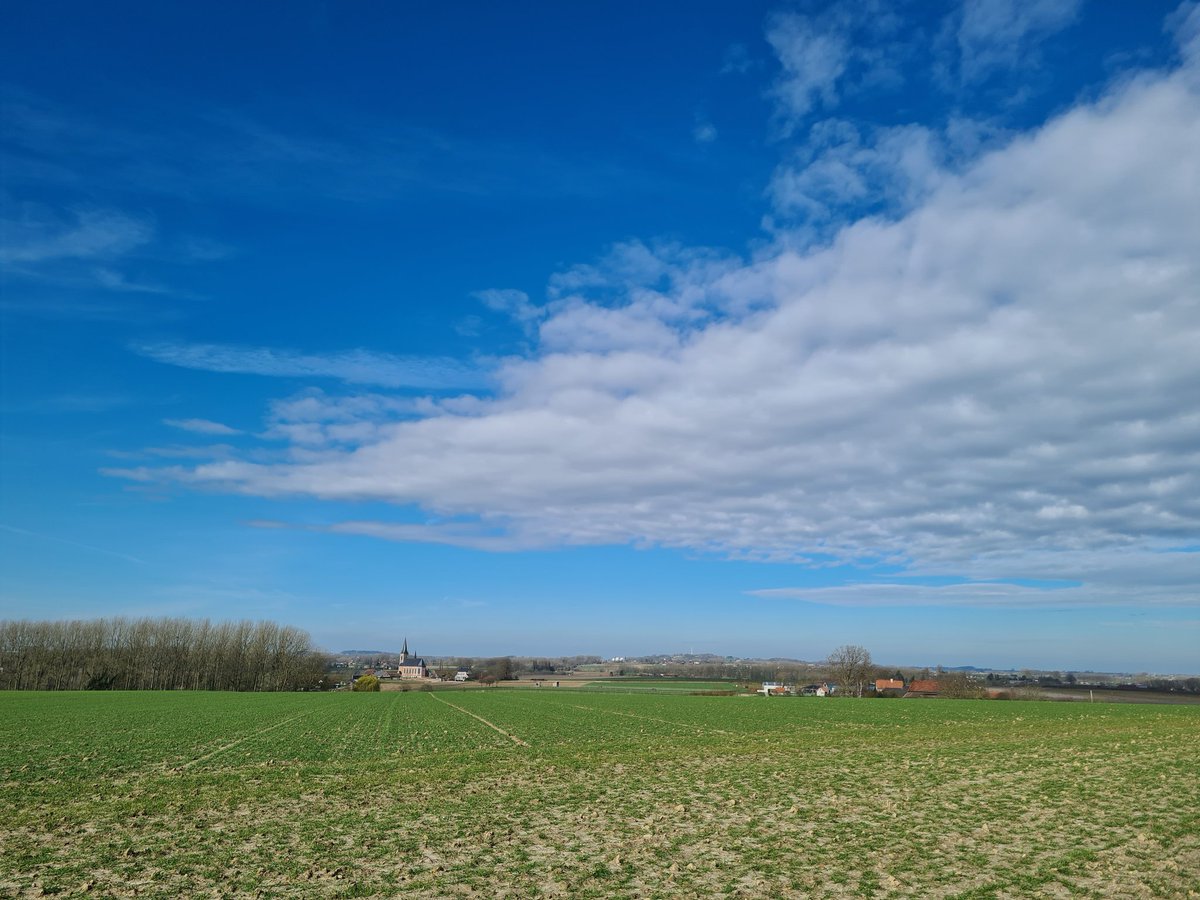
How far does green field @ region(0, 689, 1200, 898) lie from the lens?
1158cm

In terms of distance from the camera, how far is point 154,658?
143 metres

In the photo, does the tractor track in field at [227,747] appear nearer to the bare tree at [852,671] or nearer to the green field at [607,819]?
the green field at [607,819]

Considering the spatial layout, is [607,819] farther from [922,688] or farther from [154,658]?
[154,658]

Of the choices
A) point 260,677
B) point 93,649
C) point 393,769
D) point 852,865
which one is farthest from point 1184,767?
point 93,649

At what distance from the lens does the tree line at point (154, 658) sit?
134 m

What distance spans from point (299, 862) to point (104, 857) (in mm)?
3626

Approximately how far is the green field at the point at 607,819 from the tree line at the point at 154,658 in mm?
122996

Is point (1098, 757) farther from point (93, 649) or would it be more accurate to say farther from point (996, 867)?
point (93, 649)

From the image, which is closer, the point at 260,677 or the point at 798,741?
the point at 798,741

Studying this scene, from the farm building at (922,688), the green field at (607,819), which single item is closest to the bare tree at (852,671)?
the farm building at (922,688)

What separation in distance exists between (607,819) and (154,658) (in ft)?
509

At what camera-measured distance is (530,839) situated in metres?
14.4

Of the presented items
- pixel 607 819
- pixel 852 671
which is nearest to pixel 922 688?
pixel 852 671

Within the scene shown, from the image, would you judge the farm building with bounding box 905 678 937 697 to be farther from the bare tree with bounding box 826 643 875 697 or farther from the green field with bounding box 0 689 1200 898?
the green field with bounding box 0 689 1200 898
